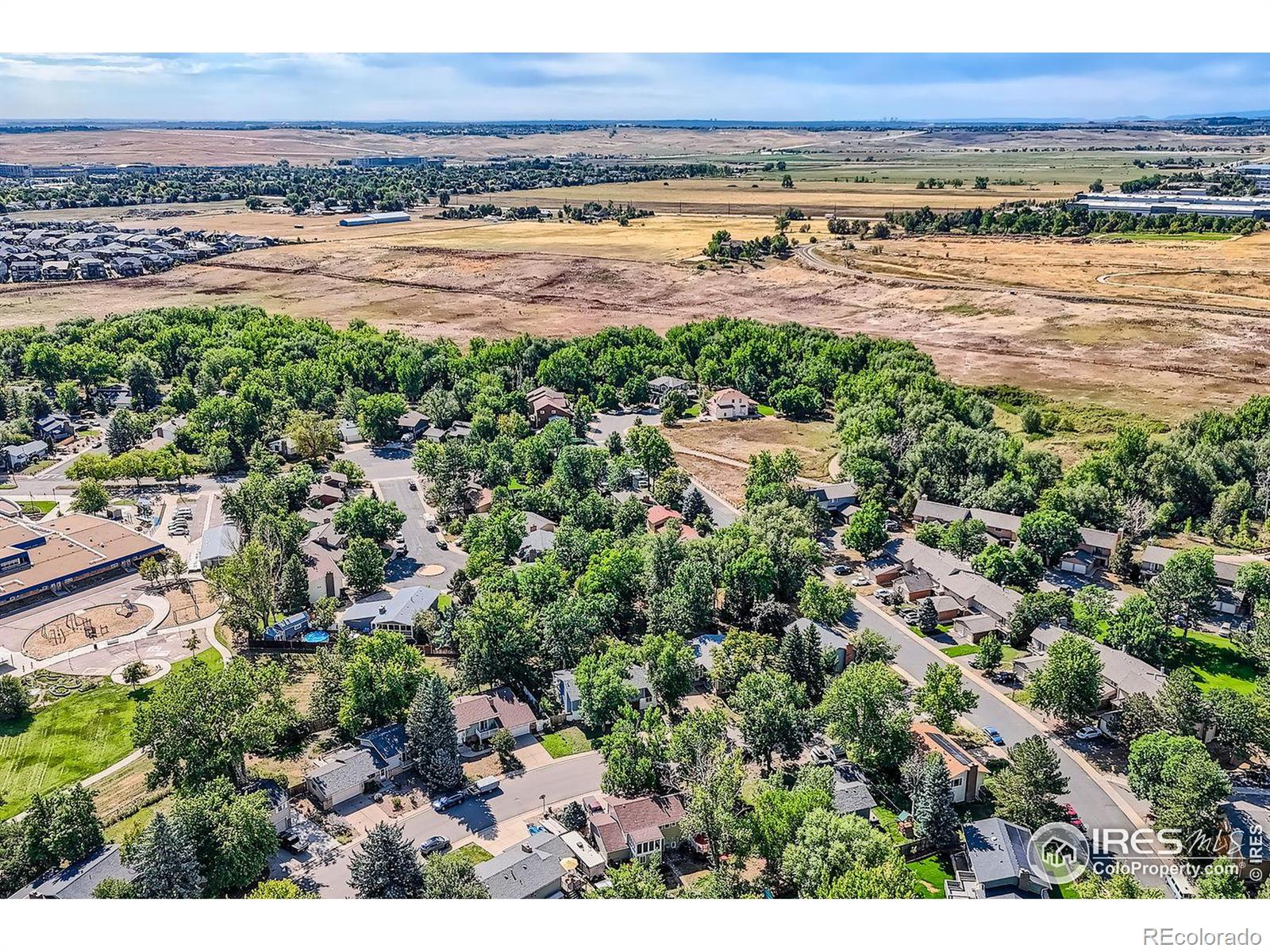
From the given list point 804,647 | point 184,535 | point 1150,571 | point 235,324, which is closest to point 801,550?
point 804,647

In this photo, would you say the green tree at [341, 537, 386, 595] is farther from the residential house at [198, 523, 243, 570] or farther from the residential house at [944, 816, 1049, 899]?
the residential house at [944, 816, 1049, 899]

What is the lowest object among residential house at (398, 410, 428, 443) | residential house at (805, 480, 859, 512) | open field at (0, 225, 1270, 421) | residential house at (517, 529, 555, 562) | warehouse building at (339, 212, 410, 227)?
residential house at (517, 529, 555, 562)

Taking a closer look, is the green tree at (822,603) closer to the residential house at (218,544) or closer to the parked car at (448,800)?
the parked car at (448,800)

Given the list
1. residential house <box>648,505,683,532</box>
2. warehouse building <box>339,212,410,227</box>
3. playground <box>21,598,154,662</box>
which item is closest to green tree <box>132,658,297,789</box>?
playground <box>21,598,154,662</box>

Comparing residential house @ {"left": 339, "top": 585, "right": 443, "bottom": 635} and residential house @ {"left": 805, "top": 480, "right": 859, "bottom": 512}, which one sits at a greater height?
residential house @ {"left": 805, "top": 480, "right": 859, "bottom": 512}

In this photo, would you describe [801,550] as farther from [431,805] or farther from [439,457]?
[439,457]

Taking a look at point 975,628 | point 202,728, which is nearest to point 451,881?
point 202,728

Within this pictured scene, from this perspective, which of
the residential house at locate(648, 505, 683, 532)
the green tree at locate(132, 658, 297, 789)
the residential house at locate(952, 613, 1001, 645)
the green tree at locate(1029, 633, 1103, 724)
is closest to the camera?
the green tree at locate(132, 658, 297, 789)

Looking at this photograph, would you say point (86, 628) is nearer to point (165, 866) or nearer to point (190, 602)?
point (190, 602)
